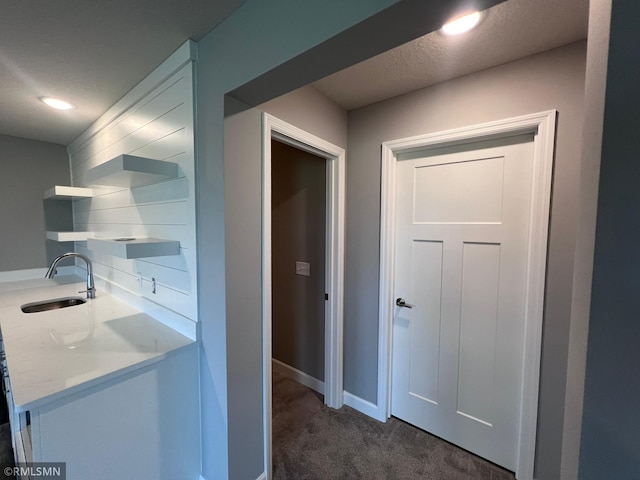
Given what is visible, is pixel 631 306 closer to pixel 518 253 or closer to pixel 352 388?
pixel 518 253

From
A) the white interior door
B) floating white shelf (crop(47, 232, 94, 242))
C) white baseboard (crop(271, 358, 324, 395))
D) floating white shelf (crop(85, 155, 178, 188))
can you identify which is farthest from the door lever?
floating white shelf (crop(47, 232, 94, 242))

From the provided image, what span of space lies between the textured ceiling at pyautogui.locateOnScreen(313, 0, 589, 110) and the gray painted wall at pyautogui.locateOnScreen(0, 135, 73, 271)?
3064 mm

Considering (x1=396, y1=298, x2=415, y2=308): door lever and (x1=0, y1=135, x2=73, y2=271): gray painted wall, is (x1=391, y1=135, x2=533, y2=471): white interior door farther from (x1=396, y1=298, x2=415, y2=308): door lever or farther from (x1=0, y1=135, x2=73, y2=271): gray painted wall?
(x1=0, y1=135, x2=73, y2=271): gray painted wall

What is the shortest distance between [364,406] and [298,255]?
1365mm

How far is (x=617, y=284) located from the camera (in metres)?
Answer: 0.50

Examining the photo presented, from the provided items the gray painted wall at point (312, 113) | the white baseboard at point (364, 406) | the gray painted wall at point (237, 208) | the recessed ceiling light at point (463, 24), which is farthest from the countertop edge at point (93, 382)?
the recessed ceiling light at point (463, 24)

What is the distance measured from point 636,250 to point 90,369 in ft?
5.74

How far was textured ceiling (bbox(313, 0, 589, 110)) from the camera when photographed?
1.12 metres

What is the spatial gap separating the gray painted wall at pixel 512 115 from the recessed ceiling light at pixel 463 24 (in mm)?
444

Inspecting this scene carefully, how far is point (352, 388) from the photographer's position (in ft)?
7.23

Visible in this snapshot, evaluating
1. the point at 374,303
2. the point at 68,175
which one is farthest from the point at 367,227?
the point at 68,175

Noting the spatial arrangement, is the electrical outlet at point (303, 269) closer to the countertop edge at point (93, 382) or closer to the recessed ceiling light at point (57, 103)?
the countertop edge at point (93, 382)

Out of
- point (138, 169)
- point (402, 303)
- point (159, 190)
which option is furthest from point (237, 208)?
point (402, 303)

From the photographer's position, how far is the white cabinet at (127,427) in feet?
3.32
